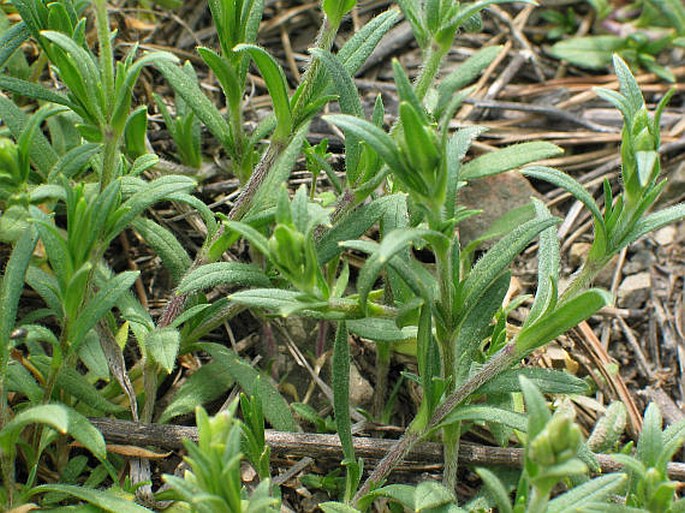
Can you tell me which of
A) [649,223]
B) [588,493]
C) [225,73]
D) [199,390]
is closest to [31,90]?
[225,73]

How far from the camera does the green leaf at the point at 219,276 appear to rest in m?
2.85

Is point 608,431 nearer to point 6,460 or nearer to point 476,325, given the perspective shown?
point 476,325

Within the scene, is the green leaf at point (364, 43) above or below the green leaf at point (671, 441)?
above

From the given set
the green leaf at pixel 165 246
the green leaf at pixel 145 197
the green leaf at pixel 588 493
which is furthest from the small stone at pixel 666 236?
the green leaf at pixel 145 197

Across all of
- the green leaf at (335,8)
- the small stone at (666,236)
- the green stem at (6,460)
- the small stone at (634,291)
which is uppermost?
the green leaf at (335,8)

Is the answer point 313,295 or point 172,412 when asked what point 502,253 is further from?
point 172,412

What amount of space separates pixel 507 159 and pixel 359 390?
1176mm

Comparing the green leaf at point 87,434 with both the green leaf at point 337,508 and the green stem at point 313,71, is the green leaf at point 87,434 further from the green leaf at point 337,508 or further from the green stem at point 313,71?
the green stem at point 313,71

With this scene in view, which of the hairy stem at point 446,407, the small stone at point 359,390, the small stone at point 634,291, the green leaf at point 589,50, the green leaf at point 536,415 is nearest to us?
the green leaf at point 536,415

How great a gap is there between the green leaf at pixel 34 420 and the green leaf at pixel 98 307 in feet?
0.89

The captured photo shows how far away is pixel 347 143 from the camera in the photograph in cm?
303

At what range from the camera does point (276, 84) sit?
3.01m

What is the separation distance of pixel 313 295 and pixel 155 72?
7.77 feet

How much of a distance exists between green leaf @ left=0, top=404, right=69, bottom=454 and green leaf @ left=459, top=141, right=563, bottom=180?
162 cm
